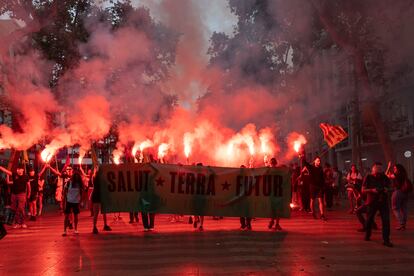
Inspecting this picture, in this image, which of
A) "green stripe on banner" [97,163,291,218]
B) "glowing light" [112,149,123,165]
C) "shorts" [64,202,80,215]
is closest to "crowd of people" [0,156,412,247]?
"shorts" [64,202,80,215]

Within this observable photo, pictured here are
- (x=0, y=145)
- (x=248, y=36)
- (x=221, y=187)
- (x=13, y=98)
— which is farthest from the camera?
(x=248, y=36)

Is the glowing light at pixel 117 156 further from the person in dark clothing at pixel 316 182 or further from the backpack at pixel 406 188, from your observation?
the backpack at pixel 406 188

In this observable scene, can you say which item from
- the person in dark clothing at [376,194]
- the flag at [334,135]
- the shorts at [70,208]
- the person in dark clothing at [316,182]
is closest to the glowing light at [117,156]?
the flag at [334,135]

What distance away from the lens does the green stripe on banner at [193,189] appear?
13117 mm

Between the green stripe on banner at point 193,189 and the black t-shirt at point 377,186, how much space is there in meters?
2.53

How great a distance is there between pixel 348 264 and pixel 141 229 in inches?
248

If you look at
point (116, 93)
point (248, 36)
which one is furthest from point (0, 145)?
point (248, 36)

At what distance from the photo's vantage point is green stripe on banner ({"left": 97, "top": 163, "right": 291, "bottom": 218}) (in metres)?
13.1

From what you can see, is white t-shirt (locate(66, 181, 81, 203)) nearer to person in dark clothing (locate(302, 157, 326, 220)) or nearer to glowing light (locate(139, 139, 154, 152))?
person in dark clothing (locate(302, 157, 326, 220))

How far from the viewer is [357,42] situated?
19438 millimetres

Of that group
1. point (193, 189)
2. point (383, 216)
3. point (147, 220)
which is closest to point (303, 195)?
point (193, 189)

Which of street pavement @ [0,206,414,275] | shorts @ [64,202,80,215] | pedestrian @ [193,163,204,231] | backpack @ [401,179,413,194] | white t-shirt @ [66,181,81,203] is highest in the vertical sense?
backpack @ [401,179,413,194]

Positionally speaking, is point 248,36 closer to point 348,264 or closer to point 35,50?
point 35,50

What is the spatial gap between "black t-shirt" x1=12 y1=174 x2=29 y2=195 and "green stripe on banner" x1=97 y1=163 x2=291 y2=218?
256cm
